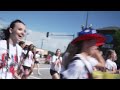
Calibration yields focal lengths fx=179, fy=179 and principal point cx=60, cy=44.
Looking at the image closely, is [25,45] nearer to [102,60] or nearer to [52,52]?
[52,52]

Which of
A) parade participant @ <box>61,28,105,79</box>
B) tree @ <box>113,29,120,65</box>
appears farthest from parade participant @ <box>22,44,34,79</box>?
tree @ <box>113,29,120,65</box>

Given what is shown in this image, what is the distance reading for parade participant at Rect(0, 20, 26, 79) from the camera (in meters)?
1.89

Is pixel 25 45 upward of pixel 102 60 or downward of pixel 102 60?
upward

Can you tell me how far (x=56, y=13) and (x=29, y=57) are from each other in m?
0.56

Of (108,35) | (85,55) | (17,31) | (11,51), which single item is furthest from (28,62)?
(108,35)

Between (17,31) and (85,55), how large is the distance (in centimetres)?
77

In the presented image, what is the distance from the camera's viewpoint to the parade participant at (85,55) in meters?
1.83

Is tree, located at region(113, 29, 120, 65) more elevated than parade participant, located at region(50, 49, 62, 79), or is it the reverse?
tree, located at region(113, 29, 120, 65)

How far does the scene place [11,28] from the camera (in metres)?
1.93

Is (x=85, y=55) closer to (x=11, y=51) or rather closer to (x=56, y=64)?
(x=56, y=64)

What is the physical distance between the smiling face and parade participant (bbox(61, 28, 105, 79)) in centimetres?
53

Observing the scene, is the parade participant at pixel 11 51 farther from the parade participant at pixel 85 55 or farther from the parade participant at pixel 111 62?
the parade participant at pixel 111 62

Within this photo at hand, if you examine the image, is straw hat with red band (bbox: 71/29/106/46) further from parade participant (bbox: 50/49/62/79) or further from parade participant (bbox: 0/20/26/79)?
parade participant (bbox: 0/20/26/79)
